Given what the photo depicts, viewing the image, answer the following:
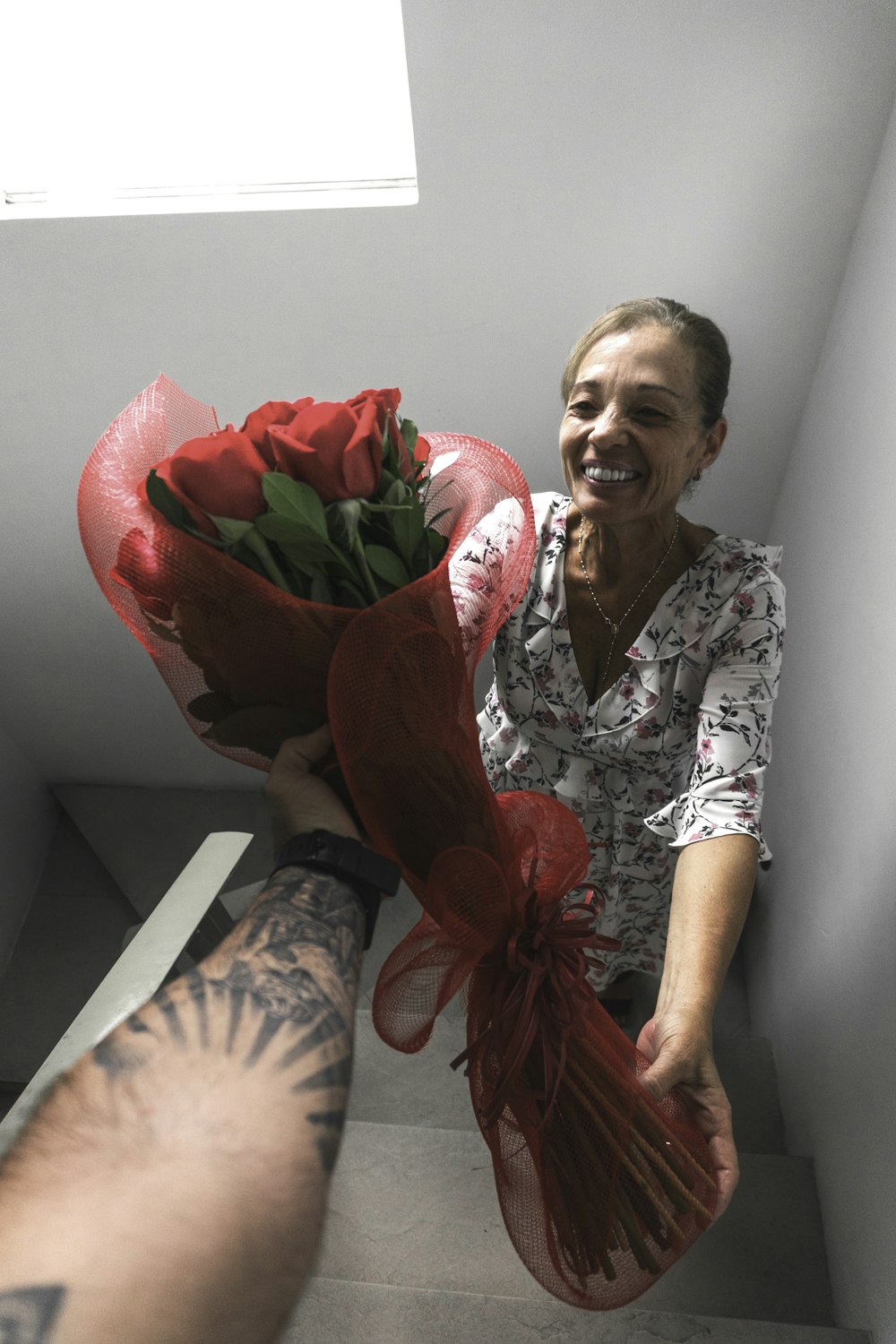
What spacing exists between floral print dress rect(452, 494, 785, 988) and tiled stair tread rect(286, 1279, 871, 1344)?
0.49 metres

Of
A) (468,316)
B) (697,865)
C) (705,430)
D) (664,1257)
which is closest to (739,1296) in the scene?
(664,1257)

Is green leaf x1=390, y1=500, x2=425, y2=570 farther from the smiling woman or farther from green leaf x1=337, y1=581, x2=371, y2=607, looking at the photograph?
the smiling woman

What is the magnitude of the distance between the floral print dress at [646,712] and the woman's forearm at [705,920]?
0.03 meters

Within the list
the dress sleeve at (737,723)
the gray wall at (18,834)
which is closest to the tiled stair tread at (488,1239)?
the dress sleeve at (737,723)

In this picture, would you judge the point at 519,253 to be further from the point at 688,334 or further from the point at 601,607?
the point at 601,607

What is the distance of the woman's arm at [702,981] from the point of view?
991 millimetres

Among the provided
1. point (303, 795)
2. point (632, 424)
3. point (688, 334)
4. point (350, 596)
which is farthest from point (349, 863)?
point (688, 334)

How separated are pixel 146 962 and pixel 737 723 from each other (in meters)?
0.93

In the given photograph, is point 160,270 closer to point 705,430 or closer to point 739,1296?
point 705,430

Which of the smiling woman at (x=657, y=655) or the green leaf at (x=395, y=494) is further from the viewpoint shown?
the smiling woman at (x=657, y=655)

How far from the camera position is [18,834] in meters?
2.97

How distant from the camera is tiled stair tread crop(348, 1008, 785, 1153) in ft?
6.32

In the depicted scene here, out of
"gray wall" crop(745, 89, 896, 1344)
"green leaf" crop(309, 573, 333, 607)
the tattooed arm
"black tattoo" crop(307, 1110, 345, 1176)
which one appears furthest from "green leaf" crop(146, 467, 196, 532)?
"gray wall" crop(745, 89, 896, 1344)

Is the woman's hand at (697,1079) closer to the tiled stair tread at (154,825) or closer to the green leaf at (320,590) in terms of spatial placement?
the green leaf at (320,590)
